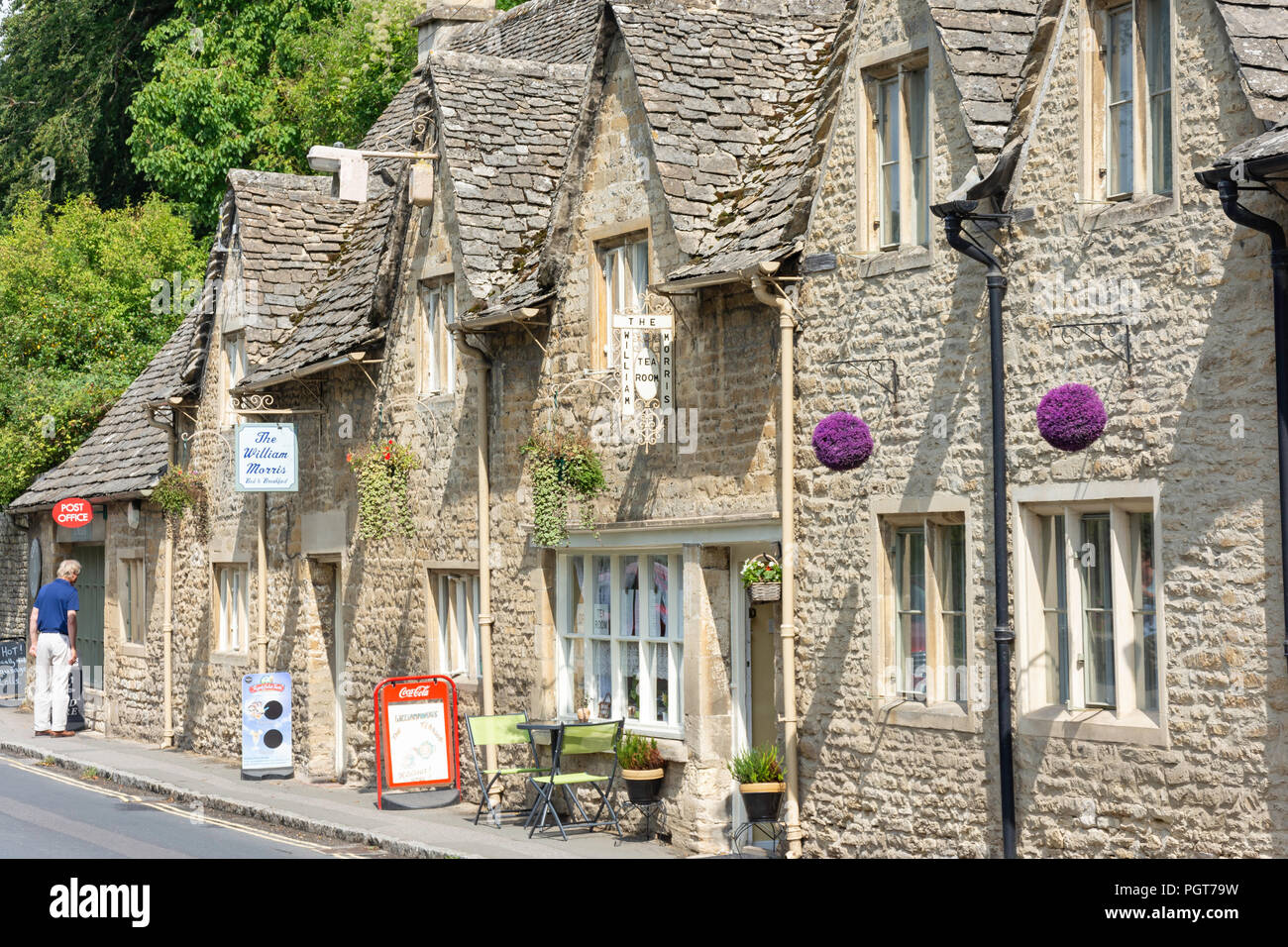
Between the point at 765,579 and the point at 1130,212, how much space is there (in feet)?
13.6

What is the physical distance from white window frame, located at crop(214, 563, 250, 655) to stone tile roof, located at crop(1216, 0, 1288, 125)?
1541 centimetres

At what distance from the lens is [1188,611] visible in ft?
31.9

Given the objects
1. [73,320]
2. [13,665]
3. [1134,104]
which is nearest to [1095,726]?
[1134,104]

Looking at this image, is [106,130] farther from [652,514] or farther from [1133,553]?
[1133,553]

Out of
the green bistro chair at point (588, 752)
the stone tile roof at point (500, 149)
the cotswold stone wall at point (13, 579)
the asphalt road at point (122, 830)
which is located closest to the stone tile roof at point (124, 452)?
the cotswold stone wall at point (13, 579)

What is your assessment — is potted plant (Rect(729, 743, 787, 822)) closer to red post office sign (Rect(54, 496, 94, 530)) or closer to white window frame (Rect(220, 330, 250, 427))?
white window frame (Rect(220, 330, 250, 427))

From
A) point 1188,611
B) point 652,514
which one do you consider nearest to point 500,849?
point 652,514

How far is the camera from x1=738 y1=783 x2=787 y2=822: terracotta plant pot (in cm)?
1282

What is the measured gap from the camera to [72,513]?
81.3ft

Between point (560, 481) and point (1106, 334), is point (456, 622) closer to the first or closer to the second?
point (560, 481)

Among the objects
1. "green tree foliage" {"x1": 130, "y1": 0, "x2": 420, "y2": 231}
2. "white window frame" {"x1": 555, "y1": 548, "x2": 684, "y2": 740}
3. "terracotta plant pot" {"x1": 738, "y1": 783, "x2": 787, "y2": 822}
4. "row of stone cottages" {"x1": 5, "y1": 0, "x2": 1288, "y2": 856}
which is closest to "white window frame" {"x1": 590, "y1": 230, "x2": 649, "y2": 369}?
"row of stone cottages" {"x1": 5, "y1": 0, "x2": 1288, "y2": 856}

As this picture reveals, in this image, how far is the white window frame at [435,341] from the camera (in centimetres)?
1766

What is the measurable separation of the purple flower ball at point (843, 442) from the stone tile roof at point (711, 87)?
243 cm
